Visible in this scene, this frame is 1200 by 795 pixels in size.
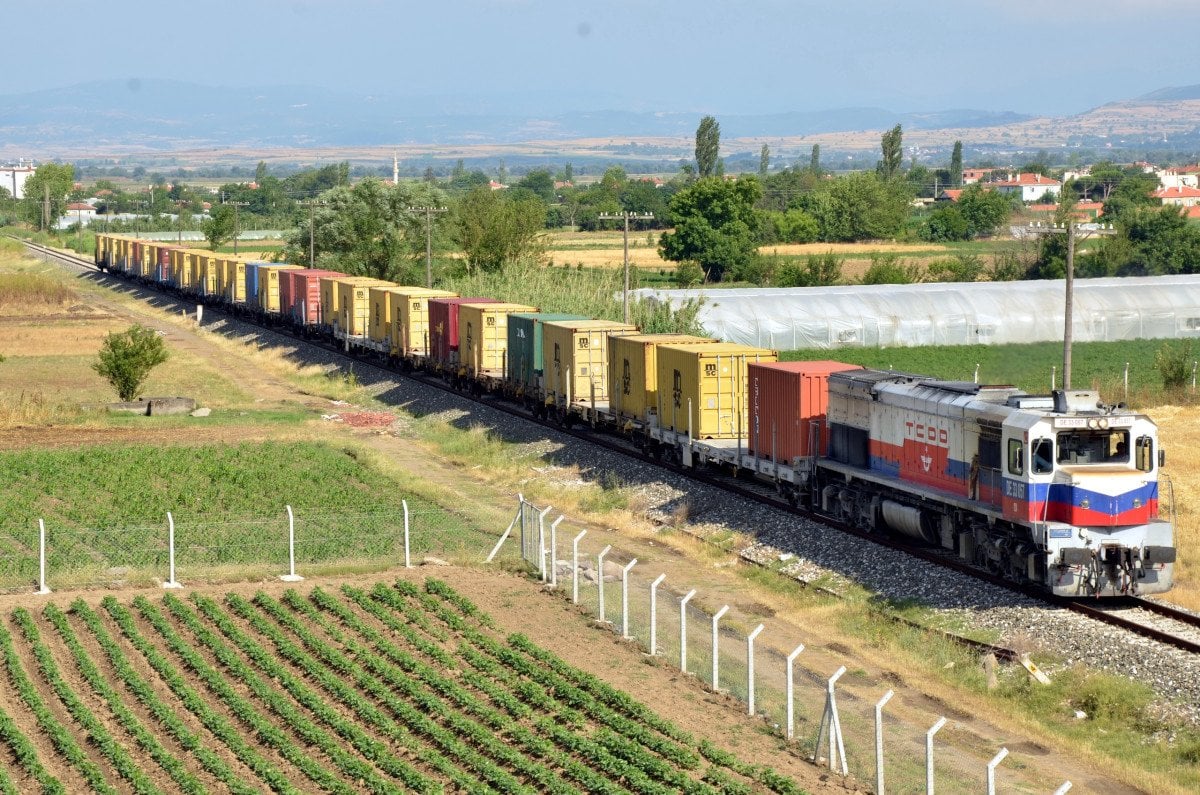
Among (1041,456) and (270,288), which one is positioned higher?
(1041,456)

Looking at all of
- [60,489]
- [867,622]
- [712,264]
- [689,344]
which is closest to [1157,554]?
[867,622]

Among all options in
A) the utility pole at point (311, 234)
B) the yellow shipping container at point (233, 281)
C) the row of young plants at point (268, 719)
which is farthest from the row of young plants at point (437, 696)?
the yellow shipping container at point (233, 281)

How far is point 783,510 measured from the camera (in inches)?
1435

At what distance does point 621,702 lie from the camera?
22094 millimetres

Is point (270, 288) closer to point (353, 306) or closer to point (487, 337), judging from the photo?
point (353, 306)

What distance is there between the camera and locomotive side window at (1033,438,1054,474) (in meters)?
27.4

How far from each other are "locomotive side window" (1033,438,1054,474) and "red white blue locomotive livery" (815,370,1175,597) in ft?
0.06

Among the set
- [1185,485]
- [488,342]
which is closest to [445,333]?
[488,342]

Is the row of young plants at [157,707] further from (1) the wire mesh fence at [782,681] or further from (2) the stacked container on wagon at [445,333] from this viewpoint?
(2) the stacked container on wagon at [445,333]

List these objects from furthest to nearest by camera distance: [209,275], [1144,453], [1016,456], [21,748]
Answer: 1. [209,275]
2. [1016,456]
3. [1144,453]
4. [21,748]

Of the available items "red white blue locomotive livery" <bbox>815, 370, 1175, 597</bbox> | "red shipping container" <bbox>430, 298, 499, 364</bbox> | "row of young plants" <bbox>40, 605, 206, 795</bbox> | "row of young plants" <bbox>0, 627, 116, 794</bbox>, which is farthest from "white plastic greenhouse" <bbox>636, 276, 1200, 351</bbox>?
"row of young plants" <bbox>0, 627, 116, 794</bbox>

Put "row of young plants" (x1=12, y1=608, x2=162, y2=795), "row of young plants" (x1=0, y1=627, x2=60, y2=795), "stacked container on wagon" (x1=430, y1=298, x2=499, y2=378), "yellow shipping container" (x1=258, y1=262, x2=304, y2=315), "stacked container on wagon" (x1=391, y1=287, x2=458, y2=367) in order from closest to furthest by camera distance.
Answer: "row of young plants" (x1=0, y1=627, x2=60, y2=795)
"row of young plants" (x1=12, y1=608, x2=162, y2=795)
"stacked container on wagon" (x1=430, y1=298, x2=499, y2=378)
"stacked container on wagon" (x1=391, y1=287, x2=458, y2=367)
"yellow shipping container" (x1=258, y1=262, x2=304, y2=315)

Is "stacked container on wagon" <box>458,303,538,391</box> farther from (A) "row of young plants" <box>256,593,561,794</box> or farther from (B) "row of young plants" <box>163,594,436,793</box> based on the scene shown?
(A) "row of young plants" <box>256,593,561,794</box>

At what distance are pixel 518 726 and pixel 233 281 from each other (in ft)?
259
